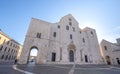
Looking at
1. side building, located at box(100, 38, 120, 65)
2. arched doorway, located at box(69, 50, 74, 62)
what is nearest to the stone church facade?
arched doorway, located at box(69, 50, 74, 62)

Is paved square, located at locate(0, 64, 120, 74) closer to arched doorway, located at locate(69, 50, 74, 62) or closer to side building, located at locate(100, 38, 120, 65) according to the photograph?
arched doorway, located at locate(69, 50, 74, 62)

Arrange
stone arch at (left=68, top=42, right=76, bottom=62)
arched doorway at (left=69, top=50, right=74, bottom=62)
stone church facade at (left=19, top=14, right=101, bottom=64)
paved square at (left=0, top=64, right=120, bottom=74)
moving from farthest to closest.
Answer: stone arch at (left=68, top=42, right=76, bottom=62) < arched doorway at (left=69, top=50, right=74, bottom=62) < stone church facade at (left=19, top=14, right=101, bottom=64) < paved square at (left=0, top=64, right=120, bottom=74)

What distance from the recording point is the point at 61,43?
65.2 feet

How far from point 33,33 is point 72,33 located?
1208cm

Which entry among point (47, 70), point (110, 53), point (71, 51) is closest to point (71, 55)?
point (71, 51)

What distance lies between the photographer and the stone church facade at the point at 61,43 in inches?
625

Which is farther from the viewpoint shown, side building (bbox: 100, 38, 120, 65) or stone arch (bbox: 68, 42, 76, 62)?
side building (bbox: 100, 38, 120, 65)

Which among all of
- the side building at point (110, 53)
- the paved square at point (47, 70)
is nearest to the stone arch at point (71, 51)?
the paved square at point (47, 70)

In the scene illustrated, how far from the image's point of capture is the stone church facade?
15.9 meters

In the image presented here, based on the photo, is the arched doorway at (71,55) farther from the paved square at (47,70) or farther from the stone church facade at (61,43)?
the paved square at (47,70)

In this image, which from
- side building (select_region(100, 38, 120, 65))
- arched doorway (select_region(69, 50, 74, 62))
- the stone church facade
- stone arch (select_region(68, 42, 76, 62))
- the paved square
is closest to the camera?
the paved square

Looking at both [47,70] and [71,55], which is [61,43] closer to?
[71,55]

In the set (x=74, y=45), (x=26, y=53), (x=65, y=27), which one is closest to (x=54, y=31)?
(x=65, y=27)

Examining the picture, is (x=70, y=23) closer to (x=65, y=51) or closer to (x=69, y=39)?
(x=69, y=39)
